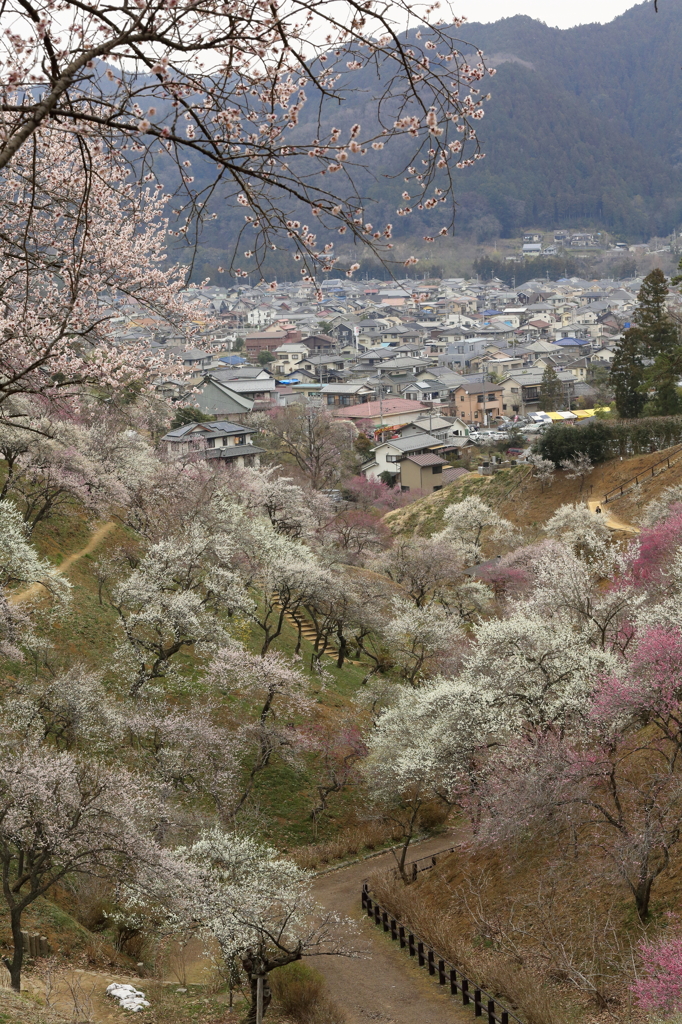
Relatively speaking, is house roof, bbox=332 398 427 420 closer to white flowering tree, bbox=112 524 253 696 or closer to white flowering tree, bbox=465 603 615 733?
white flowering tree, bbox=112 524 253 696

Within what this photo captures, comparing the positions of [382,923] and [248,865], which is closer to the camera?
[248,865]

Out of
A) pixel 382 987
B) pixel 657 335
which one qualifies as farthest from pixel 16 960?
pixel 657 335

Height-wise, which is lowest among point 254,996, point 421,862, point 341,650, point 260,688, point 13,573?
point 421,862

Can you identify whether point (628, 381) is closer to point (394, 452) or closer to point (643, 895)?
point (394, 452)

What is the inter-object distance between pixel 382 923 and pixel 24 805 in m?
7.57

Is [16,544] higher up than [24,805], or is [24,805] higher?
[16,544]

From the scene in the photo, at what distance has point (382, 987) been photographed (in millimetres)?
13555

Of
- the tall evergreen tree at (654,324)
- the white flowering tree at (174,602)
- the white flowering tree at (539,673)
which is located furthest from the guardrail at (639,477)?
the white flowering tree at (539,673)

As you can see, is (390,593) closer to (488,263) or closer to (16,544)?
(16,544)

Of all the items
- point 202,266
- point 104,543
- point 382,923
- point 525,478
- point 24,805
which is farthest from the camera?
point 202,266

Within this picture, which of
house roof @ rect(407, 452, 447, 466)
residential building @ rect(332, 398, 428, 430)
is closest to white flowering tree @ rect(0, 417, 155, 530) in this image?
house roof @ rect(407, 452, 447, 466)

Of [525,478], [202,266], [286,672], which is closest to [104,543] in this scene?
[286,672]

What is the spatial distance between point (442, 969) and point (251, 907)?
3888 millimetres

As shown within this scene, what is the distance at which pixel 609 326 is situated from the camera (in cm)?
13050
